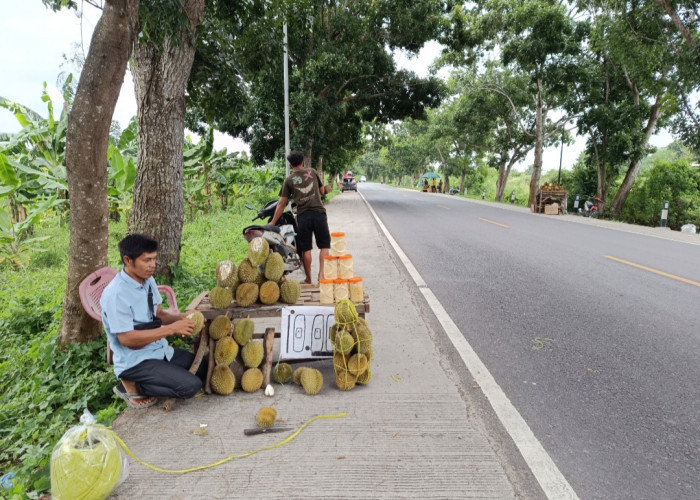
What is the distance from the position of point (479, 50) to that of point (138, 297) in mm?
25173

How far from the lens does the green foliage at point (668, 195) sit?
60.1 feet

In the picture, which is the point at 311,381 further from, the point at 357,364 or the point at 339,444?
the point at 339,444

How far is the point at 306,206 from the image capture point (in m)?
6.06

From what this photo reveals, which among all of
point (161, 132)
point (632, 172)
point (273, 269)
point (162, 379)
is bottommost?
point (162, 379)

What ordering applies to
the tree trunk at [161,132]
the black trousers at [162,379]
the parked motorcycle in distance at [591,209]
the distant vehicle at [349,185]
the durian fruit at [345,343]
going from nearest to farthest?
1. the black trousers at [162,379]
2. the durian fruit at [345,343]
3. the tree trunk at [161,132]
4. the parked motorcycle in distance at [591,209]
5. the distant vehicle at [349,185]

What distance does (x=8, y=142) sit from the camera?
9.05m

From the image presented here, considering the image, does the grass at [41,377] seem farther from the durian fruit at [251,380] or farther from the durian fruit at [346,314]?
the durian fruit at [346,314]

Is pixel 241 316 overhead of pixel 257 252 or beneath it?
beneath

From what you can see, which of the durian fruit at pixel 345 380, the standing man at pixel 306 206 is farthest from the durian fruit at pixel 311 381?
the standing man at pixel 306 206

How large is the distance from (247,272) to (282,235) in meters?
2.85

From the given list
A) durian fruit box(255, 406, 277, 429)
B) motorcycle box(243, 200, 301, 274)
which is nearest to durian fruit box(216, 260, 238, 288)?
durian fruit box(255, 406, 277, 429)

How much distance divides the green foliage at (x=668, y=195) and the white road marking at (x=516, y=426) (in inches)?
727

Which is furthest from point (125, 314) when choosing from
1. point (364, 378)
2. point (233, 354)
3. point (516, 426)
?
point (516, 426)

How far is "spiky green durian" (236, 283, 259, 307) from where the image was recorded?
361cm
